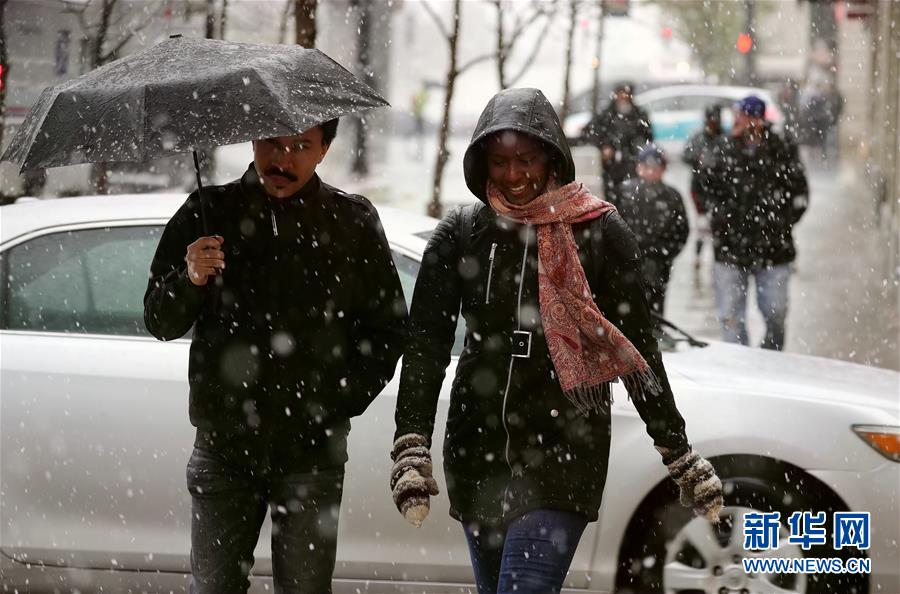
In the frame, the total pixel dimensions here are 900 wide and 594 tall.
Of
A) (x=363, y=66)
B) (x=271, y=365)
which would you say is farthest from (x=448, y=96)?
(x=363, y=66)

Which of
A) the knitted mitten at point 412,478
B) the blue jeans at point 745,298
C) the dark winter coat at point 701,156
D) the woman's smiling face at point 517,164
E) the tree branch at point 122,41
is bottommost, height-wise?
the blue jeans at point 745,298

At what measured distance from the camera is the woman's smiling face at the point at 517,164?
341cm

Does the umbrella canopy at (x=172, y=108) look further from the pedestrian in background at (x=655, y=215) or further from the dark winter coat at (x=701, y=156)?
the dark winter coat at (x=701, y=156)

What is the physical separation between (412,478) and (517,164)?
850 millimetres

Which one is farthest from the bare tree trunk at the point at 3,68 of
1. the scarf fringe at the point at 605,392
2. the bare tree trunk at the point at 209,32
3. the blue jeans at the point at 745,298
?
the scarf fringe at the point at 605,392

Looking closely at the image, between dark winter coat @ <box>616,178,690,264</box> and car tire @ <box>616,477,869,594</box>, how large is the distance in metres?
4.02

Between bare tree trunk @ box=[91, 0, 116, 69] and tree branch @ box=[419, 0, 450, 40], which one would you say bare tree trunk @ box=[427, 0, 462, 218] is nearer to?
tree branch @ box=[419, 0, 450, 40]

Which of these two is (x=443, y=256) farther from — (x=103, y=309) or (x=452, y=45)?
(x=452, y=45)

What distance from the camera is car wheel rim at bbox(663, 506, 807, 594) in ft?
15.3

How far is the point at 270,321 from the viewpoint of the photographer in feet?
11.3

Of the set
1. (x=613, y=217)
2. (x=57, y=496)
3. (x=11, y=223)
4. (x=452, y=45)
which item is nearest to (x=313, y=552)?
(x=613, y=217)

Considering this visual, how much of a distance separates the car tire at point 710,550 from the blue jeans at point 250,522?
5.12 feet

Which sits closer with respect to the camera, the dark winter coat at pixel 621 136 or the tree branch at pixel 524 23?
the dark winter coat at pixel 621 136

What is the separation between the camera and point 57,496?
468 centimetres
